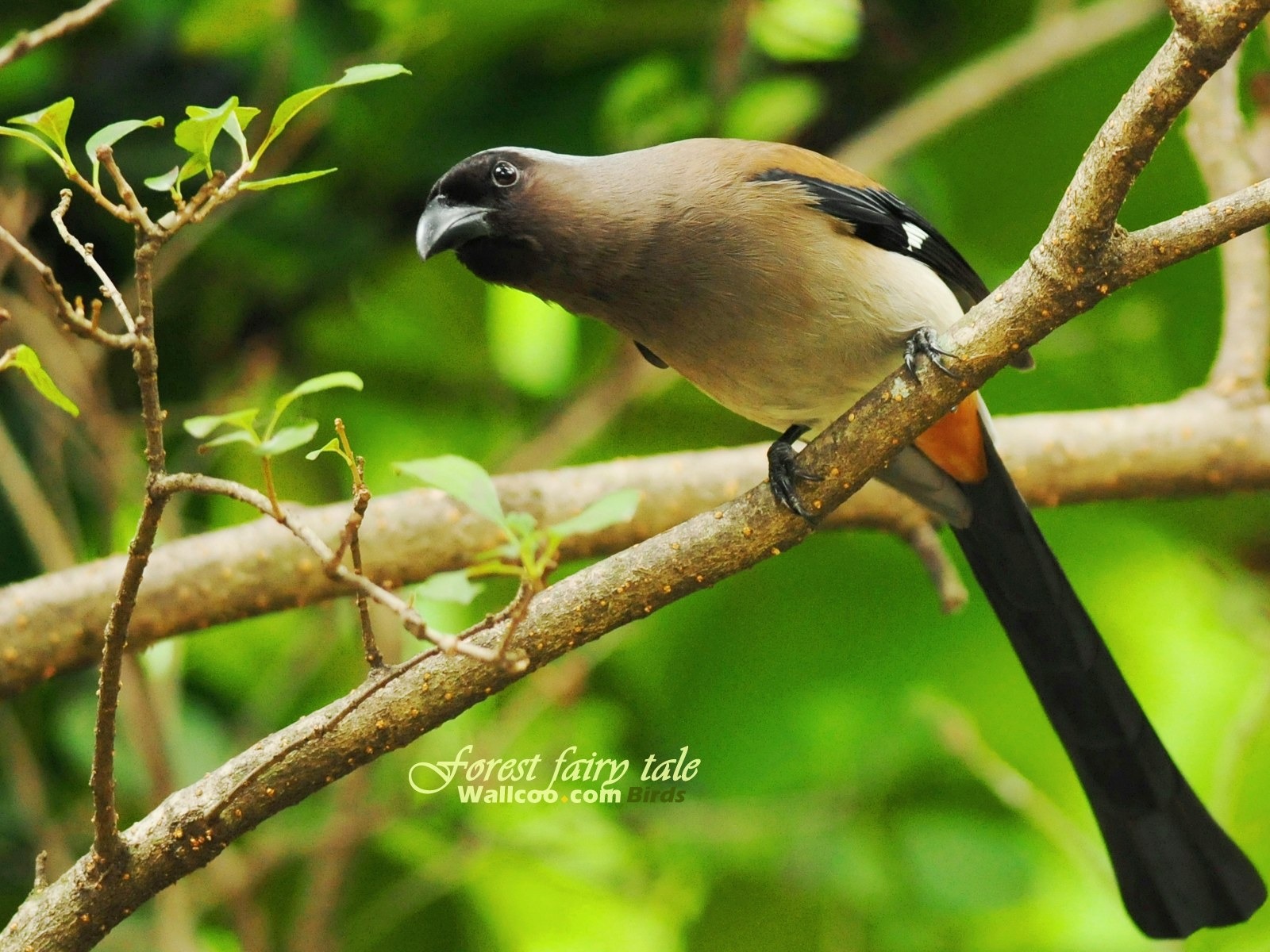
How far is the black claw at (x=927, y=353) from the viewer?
1.91 meters

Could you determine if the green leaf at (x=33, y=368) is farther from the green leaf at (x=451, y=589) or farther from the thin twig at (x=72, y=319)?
the green leaf at (x=451, y=589)

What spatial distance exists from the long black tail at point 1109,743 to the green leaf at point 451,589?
1.73 m

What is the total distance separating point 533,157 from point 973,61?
6.27ft

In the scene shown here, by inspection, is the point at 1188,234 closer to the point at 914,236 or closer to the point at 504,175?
the point at 914,236

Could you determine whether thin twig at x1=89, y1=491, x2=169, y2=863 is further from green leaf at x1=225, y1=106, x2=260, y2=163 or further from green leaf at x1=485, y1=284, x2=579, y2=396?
green leaf at x1=485, y1=284, x2=579, y2=396

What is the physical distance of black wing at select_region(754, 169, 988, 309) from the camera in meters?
2.62

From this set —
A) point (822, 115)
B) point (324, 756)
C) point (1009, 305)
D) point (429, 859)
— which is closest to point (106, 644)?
point (324, 756)

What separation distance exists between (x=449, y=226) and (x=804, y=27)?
173cm

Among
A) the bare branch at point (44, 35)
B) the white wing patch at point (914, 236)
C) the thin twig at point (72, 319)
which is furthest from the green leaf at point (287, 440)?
the white wing patch at point (914, 236)

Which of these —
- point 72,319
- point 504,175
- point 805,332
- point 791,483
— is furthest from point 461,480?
point 504,175

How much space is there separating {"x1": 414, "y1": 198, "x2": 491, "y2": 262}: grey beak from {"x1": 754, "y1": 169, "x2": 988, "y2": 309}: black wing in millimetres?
545

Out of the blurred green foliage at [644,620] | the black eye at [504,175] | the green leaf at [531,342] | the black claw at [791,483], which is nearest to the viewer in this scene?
the black claw at [791,483]

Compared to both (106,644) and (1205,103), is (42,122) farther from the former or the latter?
(1205,103)

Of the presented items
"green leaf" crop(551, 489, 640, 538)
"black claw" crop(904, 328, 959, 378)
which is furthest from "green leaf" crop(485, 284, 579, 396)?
"green leaf" crop(551, 489, 640, 538)
